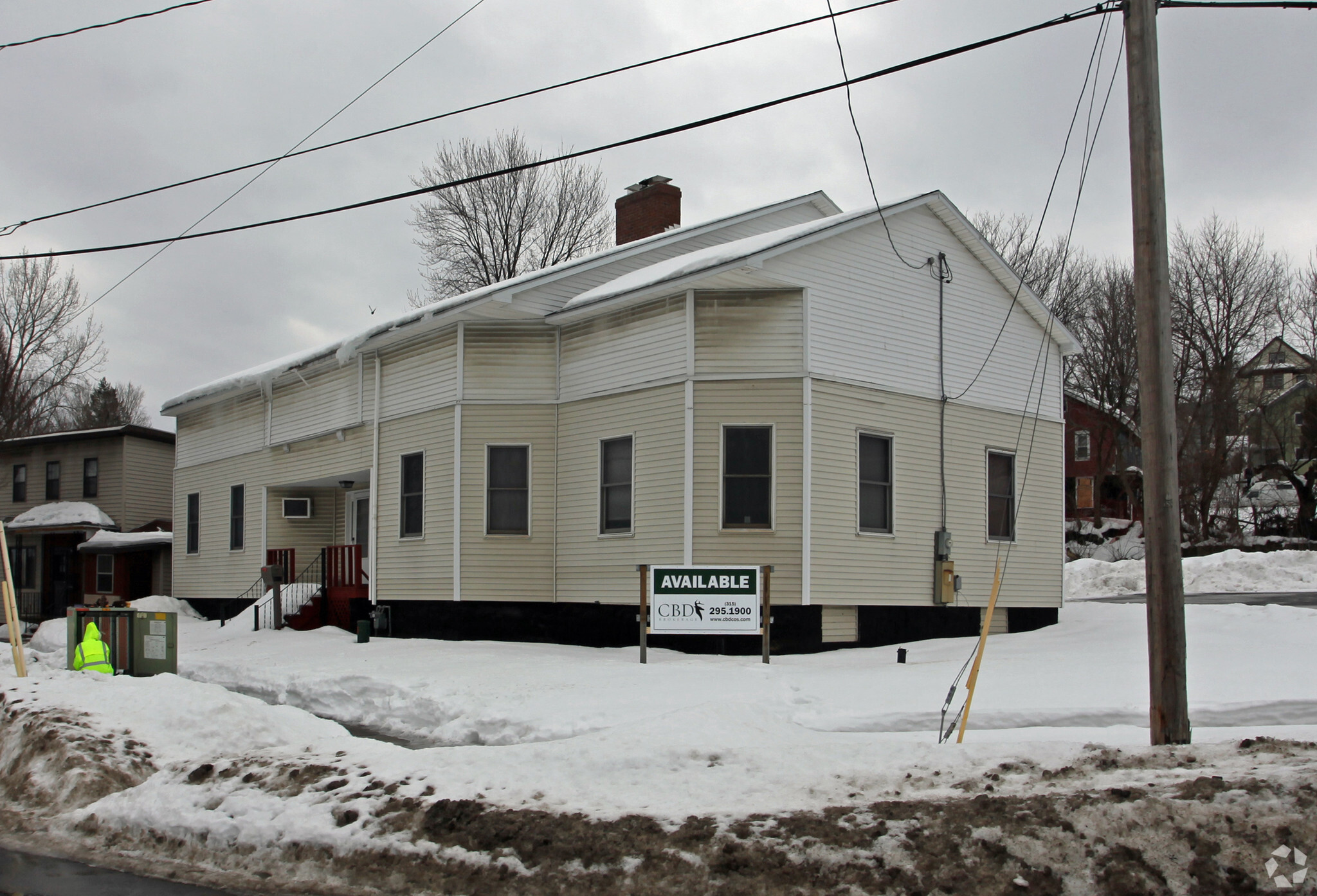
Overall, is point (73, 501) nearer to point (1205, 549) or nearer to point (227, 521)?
point (227, 521)

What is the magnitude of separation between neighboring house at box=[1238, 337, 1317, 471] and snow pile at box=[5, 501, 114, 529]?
40486 mm

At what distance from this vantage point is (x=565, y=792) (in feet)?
23.6

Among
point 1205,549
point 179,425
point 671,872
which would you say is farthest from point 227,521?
point 1205,549

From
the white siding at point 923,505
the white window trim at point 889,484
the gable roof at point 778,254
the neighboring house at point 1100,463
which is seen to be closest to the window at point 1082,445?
the neighboring house at point 1100,463

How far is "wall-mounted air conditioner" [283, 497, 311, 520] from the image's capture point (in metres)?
23.4

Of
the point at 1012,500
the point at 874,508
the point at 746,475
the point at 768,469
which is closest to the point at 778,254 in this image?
the point at 768,469

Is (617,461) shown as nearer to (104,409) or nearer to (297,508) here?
(297,508)

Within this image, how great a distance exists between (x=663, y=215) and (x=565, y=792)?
700 inches

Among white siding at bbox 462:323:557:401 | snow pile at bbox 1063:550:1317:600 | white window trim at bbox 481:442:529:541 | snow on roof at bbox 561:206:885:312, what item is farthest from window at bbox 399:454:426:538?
snow pile at bbox 1063:550:1317:600

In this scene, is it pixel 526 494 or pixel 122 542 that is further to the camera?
pixel 122 542

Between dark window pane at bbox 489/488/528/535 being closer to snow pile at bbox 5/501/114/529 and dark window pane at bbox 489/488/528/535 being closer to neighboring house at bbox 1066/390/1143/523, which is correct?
snow pile at bbox 5/501/114/529

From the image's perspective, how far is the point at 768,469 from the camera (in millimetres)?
15898

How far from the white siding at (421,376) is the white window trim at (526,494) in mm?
1220

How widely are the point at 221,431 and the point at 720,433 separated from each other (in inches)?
588
